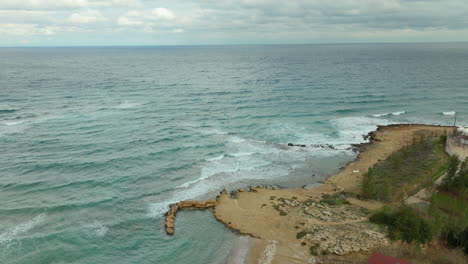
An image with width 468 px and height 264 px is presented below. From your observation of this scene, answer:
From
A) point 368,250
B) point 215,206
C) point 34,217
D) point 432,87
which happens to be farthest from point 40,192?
point 432,87

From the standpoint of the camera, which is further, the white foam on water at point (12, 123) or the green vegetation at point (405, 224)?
the white foam on water at point (12, 123)

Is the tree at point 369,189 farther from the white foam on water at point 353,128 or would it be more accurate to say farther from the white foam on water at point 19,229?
the white foam on water at point 19,229

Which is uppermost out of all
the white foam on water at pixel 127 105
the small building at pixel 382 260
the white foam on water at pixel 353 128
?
the white foam on water at pixel 127 105

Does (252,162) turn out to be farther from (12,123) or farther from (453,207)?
(12,123)

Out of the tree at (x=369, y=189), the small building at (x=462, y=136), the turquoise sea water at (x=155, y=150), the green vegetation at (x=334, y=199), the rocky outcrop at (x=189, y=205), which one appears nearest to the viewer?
the turquoise sea water at (x=155, y=150)

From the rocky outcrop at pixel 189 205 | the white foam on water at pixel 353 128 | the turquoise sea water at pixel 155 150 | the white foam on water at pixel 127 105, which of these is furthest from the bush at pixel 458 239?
the white foam on water at pixel 127 105

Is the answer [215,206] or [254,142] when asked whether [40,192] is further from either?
[254,142]

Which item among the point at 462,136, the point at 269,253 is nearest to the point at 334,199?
the point at 269,253

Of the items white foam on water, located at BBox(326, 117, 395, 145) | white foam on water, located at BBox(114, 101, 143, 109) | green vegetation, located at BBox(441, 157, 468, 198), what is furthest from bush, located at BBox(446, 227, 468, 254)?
white foam on water, located at BBox(114, 101, 143, 109)
